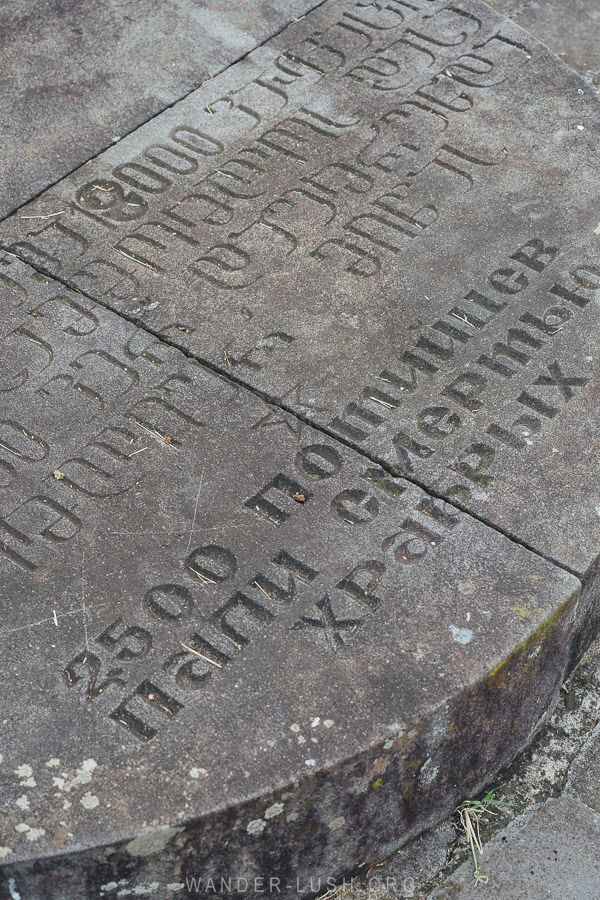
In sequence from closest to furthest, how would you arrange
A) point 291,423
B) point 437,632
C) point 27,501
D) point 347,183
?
point 437,632, point 27,501, point 291,423, point 347,183

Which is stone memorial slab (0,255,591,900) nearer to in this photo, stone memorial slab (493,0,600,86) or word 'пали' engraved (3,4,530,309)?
word 'пали' engraved (3,4,530,309)

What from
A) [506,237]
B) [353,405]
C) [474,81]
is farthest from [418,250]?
[474,81]

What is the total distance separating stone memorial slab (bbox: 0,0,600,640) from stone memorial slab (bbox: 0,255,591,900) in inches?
7.2

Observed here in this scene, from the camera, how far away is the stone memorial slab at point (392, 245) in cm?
281

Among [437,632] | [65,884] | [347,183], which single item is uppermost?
[347,183]

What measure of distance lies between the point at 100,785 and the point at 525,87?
A: 9.47 feet

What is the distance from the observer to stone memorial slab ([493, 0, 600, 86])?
4.65 meters

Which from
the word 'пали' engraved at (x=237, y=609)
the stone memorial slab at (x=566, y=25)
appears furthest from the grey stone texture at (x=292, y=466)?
the stone memorial slab at (x=566, y=25)

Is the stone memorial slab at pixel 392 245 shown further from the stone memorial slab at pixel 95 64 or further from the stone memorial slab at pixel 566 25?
the stone memorial slab at pixel 566 25

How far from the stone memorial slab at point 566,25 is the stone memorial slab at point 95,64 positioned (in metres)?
1.16

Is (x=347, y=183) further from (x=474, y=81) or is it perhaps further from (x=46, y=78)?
(x=46, y=78)

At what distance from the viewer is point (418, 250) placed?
328cm

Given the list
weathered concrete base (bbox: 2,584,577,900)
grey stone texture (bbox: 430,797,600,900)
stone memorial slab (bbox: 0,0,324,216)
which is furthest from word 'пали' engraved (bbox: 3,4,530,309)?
grey stone texture (bbox: 430,797,600,900)

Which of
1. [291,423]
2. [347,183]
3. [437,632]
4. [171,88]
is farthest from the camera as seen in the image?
[171,88]
